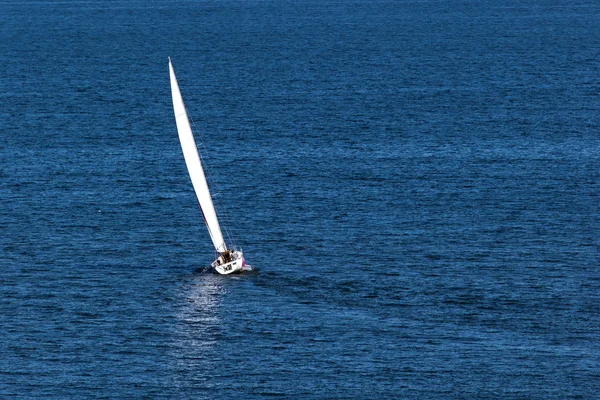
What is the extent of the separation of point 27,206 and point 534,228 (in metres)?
58.8

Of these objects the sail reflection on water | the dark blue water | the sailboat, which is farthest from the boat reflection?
the sailboat

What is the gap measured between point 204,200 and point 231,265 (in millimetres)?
7716

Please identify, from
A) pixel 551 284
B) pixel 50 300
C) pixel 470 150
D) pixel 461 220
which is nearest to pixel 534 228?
pixel 461 220

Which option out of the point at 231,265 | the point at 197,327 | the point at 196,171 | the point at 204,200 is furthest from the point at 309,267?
the point at 197,327

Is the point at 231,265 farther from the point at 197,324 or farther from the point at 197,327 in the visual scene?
the point at 197,327

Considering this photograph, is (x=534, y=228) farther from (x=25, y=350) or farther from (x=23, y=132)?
(x=23, y=132)

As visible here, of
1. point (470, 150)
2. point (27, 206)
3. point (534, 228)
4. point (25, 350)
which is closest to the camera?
point (25, 350)

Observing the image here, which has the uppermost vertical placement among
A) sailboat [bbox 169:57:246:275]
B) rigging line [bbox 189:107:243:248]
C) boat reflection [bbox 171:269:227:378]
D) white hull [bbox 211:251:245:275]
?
sailboat [bbox 169:57:246:275]

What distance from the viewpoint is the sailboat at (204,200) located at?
392ft

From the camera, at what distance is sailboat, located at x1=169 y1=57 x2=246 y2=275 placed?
4702 inches

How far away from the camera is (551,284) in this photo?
384 ft

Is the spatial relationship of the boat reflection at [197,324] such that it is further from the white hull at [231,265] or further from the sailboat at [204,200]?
the sailboat at [204,200]

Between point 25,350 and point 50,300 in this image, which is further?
point 50,300

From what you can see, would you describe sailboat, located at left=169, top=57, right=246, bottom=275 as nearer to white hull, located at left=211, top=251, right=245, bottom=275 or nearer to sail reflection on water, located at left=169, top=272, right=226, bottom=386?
white hull, located at left=211, top=251, right=245, bottom=275
